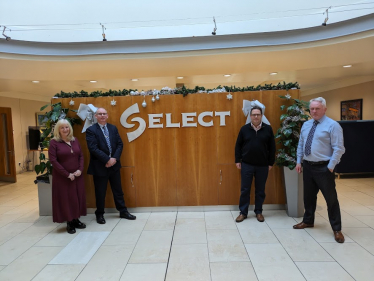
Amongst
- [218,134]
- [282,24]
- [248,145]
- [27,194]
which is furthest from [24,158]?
[282,24]

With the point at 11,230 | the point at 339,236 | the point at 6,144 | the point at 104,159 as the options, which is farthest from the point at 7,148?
the point at 339,236

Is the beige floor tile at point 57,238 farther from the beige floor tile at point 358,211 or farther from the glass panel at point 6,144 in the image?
the glass panel at point 6,144

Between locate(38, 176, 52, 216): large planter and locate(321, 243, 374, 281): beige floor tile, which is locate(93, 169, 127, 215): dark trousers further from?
locate(321, 243, 374, 281): beige floor tile

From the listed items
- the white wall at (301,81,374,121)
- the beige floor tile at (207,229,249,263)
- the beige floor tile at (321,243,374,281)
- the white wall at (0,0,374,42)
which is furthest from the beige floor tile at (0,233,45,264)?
the white wall at (301,81,374,121)

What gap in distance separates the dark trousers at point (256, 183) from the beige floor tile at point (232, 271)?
1239mm

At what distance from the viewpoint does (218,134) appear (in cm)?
410

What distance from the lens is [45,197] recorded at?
4199 mm

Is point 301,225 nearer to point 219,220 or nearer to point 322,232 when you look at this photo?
point 322,232

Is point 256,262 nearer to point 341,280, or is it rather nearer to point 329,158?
point 341,280

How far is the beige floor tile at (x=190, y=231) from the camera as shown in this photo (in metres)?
3.16

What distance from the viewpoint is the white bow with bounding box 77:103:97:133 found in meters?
3.90

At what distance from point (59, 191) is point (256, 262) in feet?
8.97

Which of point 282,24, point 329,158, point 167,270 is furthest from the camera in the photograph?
point 282,24

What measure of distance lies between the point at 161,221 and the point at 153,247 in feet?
2.67
